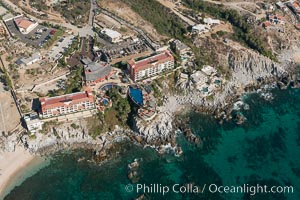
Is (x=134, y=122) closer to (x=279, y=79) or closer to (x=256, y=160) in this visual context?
(x=256, y=160)

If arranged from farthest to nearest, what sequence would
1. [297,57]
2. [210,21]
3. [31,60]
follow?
[210,21]
[297,57]
[31,60]

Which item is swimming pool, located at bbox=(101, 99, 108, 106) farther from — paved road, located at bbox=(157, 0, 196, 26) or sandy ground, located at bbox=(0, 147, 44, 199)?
paved road, located at bbox=(157, 0, 196, 26)

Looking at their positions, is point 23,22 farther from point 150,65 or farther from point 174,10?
point 174,10

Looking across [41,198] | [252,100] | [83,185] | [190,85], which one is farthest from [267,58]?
[41,198]

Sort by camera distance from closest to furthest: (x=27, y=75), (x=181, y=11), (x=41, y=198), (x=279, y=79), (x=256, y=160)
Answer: (x=41, y=198) < (x=256, y=160) < (x=27, y=75) < (x=279, y=79) < (x=181, y=11)

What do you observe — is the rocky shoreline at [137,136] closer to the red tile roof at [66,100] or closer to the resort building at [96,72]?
the red tile roof at [66,100]

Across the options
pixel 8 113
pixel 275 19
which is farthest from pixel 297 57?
pixel 8 113

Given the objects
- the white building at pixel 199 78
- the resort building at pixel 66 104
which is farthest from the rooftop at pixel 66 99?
the white building at pixel 199 78
